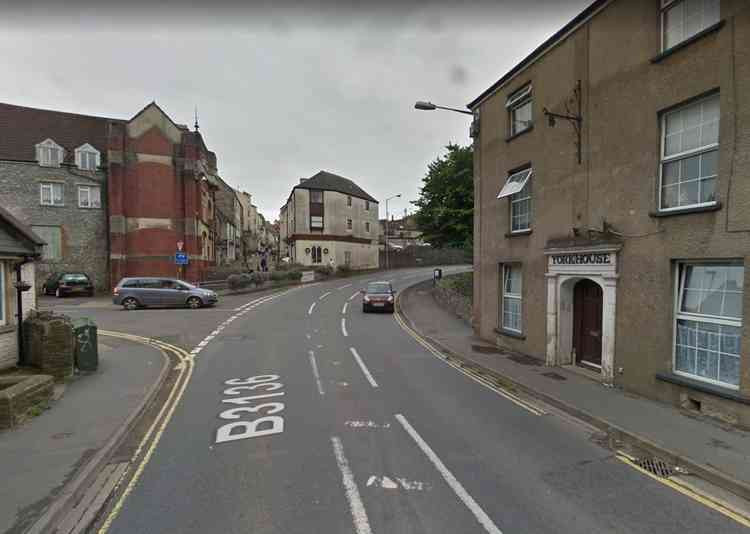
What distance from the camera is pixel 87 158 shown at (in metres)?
28.4

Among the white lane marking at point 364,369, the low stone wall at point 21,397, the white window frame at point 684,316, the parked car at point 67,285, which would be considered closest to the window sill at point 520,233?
the white window frame at point 684,316

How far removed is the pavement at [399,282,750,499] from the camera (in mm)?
4691

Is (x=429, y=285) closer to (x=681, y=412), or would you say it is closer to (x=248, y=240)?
(x=681, y=412)

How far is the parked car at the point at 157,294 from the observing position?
20.0 meters

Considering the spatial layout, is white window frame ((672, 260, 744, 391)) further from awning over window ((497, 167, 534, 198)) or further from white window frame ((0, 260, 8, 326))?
white window frame ((0, 260, 8, 326))

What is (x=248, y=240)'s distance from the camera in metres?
71.7

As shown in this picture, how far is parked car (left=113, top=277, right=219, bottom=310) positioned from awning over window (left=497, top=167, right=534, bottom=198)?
17080mm

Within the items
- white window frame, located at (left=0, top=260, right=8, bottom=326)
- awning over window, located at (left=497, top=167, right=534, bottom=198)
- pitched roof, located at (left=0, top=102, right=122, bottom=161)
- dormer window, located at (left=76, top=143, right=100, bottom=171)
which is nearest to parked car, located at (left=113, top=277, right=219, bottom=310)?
white window frame, located at (left=0, top=260, right=8, bottom=326)

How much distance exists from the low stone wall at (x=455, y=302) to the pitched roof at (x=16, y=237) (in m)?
14.7

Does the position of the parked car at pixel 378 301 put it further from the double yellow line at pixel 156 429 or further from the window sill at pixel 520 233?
the double yellow line at pixel 156 429

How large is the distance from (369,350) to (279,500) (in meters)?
7.51

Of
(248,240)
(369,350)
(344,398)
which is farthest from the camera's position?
(248,240)

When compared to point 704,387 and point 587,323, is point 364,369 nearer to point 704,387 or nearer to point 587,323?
point 587,323

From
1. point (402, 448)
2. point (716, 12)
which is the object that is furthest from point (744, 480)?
point (716, 12)
